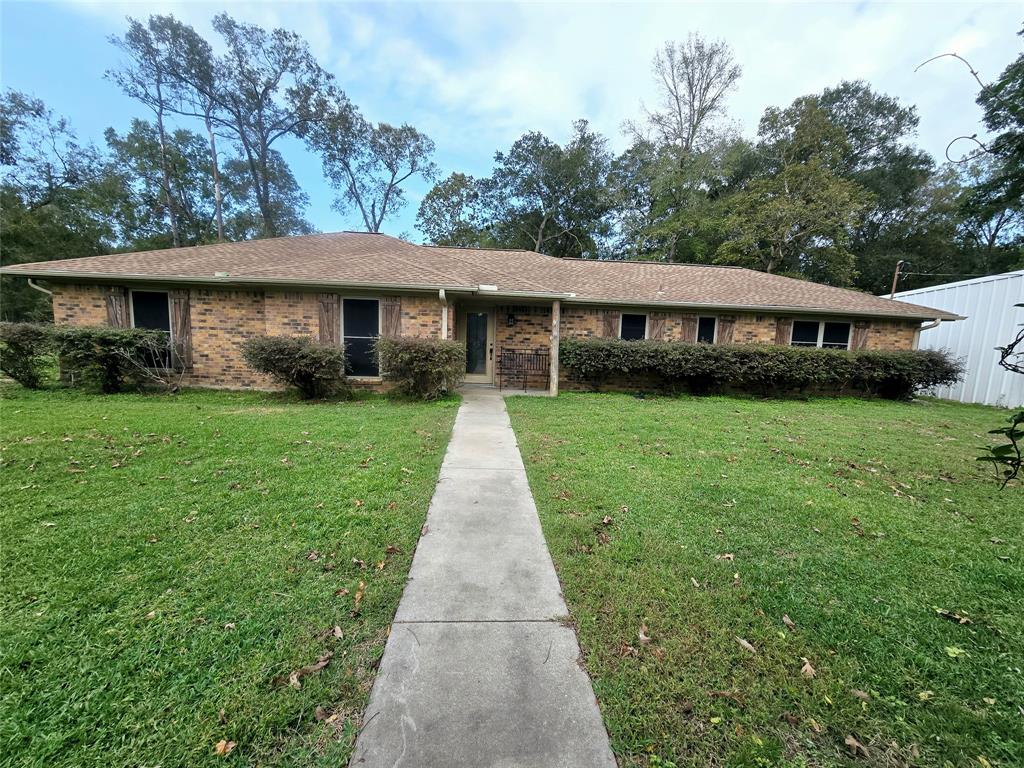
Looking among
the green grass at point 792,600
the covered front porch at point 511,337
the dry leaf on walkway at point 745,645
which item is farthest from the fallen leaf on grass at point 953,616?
the covered front porch at point 511,337

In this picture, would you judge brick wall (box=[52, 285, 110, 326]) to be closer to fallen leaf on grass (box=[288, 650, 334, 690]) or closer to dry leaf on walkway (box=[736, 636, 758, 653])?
fallen leaf on grass (box=[288, 650, 334, 690])

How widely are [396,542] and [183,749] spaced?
158 cm

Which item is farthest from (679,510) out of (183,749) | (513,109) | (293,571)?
(513,109)

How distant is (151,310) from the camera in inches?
375

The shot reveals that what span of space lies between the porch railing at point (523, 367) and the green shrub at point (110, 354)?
7752 mm

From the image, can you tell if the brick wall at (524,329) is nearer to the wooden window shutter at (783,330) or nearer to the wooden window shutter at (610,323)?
the wooden window shutter at (610,323)

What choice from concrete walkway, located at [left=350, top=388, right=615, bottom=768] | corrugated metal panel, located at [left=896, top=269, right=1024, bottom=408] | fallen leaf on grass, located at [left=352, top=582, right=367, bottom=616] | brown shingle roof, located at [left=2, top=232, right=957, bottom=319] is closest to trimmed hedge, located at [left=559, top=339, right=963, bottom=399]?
corrugated metal panel, located at [left=896, top=269, right=1024, bottom=408]

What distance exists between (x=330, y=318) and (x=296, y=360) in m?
1.65

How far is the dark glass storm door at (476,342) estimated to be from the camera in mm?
11447

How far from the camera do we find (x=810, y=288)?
42.7ft

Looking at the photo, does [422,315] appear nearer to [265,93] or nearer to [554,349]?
[554,349]

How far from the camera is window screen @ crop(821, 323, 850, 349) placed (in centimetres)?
1190

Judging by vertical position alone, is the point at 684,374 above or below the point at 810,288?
below

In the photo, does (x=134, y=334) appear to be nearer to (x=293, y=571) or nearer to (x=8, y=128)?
(x=293, y=571)
